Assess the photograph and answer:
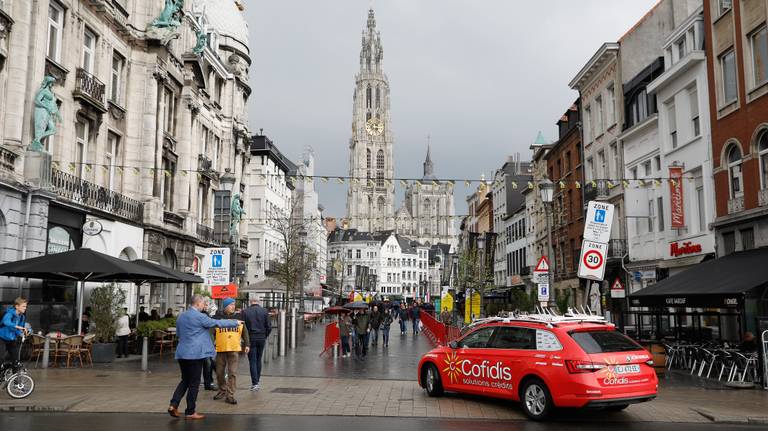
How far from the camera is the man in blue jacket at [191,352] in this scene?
1004 centimetres

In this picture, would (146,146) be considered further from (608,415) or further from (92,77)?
(608,415)

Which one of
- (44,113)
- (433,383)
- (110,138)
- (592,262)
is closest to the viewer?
(433,383)

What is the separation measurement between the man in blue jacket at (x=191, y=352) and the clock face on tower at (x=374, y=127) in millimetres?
173288

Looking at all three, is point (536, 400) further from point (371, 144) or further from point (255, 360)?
point (371, 144)

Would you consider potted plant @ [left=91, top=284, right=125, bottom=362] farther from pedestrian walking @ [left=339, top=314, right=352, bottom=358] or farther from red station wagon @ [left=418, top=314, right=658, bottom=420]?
red station wagon @ [left=418, top=314, right=658, bottom=420]

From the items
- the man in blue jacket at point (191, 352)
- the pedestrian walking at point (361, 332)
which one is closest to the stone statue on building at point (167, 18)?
the pedestrian walking at point (361, 332)

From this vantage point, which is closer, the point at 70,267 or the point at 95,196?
the point at 70,267

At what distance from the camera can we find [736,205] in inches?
837

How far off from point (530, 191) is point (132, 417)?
46.2m

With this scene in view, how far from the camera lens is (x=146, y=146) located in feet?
93.4

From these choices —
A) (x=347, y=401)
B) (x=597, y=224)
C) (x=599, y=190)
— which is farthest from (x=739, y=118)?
(x=347, y=401)

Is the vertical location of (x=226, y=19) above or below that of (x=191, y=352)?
above

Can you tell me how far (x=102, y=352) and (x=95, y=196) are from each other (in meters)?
7.83

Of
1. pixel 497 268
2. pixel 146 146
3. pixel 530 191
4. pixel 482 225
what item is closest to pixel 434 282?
pixel 482 225
